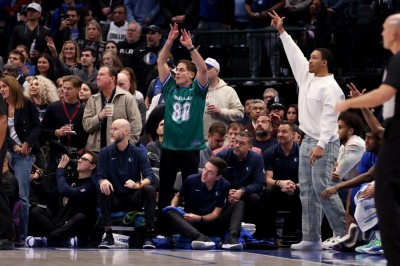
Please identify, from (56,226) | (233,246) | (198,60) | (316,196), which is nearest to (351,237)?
(316,196)

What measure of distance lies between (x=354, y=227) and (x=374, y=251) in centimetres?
41

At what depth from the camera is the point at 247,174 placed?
44.8 ft

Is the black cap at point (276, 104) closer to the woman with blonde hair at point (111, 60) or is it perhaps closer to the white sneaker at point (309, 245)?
the woman with blonde hair at point (111, 60)

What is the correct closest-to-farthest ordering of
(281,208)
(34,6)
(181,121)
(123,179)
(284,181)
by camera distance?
(123,179)
(181,121)
(284,181)
(281,208)
(34,6)

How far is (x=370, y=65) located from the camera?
57.8 ft

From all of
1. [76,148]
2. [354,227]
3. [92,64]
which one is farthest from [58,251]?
[92,64]

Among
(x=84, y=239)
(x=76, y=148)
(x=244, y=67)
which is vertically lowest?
(x=84, y=239)

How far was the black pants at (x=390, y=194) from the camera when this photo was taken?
8.12m

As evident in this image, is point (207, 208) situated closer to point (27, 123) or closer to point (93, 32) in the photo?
point (27, 123)

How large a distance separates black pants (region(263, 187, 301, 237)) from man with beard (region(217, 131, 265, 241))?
10cm

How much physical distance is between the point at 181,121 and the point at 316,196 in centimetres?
199

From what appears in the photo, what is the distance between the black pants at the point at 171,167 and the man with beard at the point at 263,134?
4.44 ft

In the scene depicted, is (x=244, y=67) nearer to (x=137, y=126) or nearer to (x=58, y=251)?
(x=137, y=126)

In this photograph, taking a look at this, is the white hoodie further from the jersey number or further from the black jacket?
the black jacket
